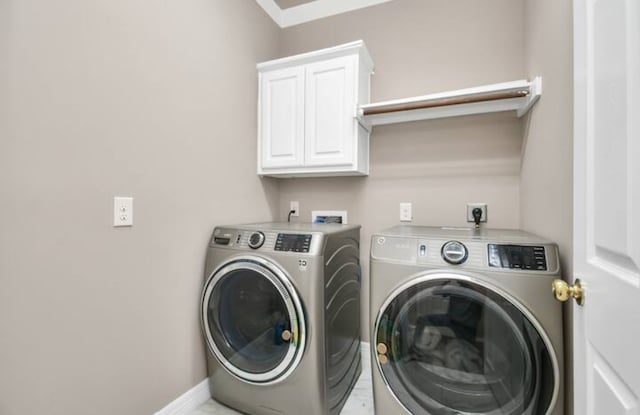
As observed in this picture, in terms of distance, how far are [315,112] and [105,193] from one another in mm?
1282

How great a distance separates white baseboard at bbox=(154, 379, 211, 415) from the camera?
144cm

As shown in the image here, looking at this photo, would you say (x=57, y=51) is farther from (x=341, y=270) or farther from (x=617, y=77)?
(x=617, y=77)

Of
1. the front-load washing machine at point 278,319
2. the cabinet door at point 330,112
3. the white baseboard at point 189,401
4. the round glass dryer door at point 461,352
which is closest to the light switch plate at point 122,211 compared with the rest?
the front-load washing machine at point 278,319

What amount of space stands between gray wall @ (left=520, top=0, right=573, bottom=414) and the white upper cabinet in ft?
3.10

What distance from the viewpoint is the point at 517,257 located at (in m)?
1.09

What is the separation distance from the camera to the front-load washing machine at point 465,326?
1032 mm

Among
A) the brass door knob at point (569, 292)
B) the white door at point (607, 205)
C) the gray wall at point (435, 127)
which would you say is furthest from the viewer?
the gray wall at point (435, 127)

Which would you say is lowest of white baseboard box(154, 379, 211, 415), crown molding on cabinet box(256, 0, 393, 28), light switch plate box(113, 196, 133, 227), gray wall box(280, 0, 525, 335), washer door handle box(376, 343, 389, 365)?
white baseboard box(154, 379, 211, 415)

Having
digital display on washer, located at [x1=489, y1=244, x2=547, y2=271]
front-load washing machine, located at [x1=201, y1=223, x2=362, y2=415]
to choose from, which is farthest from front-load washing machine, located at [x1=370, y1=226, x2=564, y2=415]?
front-load washing machine, located at [x1=201, y1=223, x2=362, y2=415]

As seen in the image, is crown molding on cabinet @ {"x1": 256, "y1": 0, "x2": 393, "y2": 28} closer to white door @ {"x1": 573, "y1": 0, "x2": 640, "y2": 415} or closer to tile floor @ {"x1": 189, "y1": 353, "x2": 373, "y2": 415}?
white door @ {"x1": 573, "y1": 0, "x2": 640, "y2": 415}

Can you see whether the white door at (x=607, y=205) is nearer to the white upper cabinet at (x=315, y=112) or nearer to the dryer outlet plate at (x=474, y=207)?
the dryer outlet plate at (x=474, y=207)

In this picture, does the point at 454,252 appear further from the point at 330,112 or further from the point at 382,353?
the point at 330,112

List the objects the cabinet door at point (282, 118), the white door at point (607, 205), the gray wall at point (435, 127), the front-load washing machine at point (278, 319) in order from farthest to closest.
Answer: the cabinet door at point (282, 118) → the gray wall at point (435, 127) → the front-load washing machine at point (278, 319) → the white door at point (607, 205)

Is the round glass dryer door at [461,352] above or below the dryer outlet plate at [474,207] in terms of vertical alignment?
below
